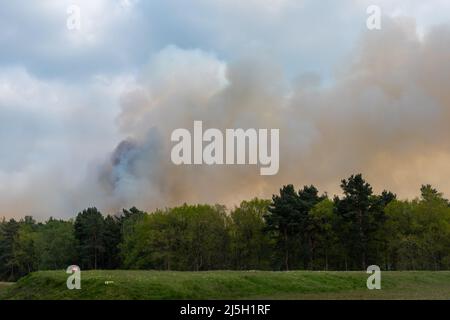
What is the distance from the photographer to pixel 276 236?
124 meters

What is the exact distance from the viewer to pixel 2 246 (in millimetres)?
186750

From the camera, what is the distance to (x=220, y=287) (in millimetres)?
49719

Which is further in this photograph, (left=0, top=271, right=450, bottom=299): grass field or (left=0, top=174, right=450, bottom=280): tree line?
(left=0, top=174, right=450, bottom=280): tree line

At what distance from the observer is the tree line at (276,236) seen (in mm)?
112000

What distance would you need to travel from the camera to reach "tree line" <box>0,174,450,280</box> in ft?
367

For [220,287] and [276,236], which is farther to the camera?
[276,236]

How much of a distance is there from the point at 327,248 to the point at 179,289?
81716mm

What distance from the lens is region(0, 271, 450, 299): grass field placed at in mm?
46000

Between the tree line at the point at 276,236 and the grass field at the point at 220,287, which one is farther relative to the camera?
the tree line at the point at 276,236

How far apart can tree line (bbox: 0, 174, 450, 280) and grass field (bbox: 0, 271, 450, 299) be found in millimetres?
51769

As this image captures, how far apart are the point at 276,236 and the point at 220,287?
250ft

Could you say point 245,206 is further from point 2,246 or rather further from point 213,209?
point 2,246

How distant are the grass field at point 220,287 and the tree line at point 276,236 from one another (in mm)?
51769

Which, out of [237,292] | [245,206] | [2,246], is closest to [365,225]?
[245,206]
